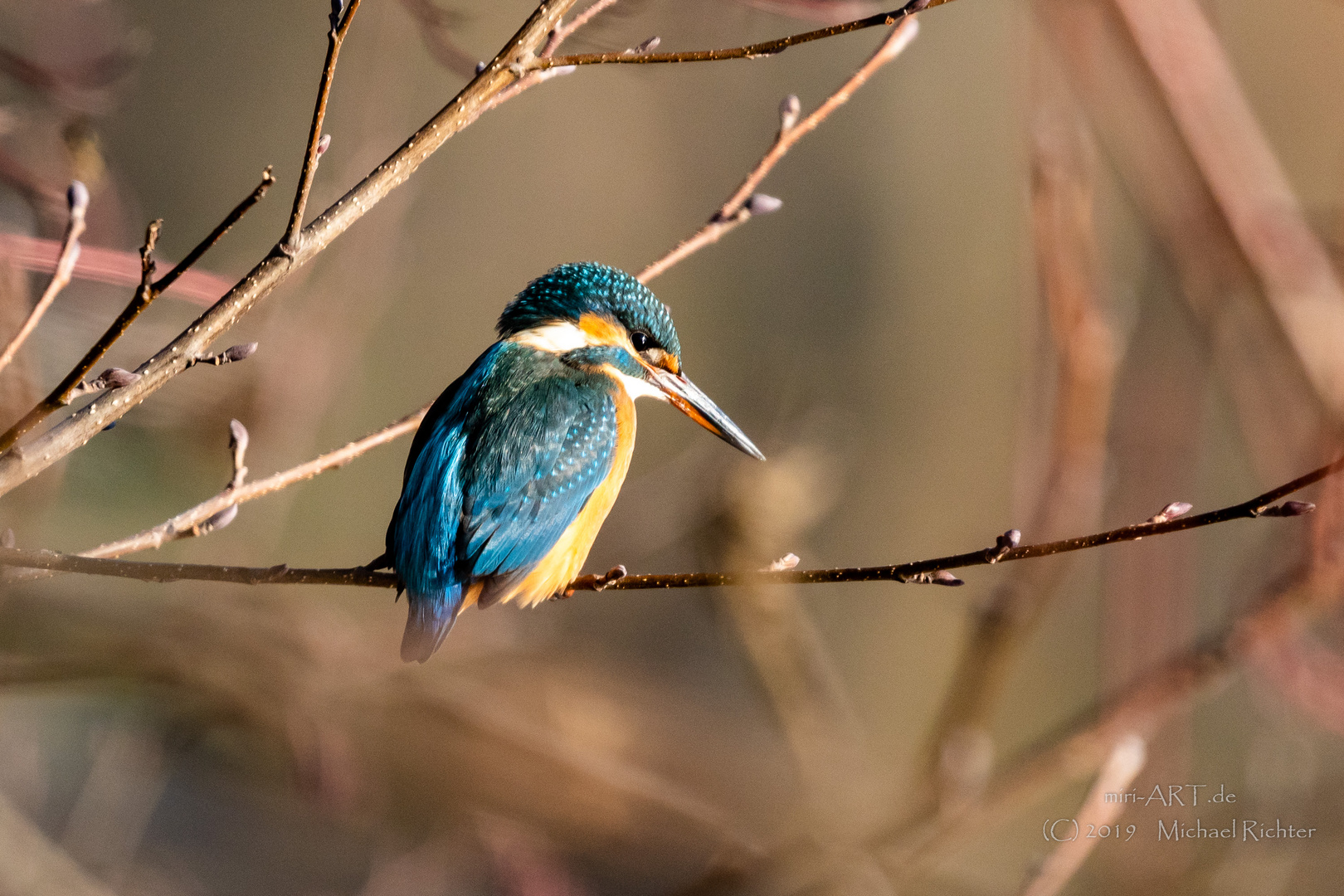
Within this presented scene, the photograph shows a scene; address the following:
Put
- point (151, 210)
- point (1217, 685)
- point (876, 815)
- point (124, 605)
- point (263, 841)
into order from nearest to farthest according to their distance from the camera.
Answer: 1. point (1217, 685)
2. point (124, 605)
3. point (876, 815)
4. point (263, 841)
5. point (151, 210)

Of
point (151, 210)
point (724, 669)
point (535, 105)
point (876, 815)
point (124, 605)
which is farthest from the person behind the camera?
point (535, 105)

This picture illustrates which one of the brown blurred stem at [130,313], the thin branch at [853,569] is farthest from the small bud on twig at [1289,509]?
the brown blurred stem at [130,313]

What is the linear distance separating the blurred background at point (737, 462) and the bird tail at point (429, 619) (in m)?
0.68

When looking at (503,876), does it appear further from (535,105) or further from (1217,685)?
(535,105)

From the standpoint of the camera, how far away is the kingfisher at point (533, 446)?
174cm

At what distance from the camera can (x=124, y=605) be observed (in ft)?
8.98

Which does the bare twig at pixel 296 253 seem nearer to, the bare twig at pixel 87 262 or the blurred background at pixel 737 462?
the bare twig at pixel 87 262

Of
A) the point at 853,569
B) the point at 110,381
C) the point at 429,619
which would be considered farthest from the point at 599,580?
the point at 110,381

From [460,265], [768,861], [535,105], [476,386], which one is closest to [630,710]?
[768,861]

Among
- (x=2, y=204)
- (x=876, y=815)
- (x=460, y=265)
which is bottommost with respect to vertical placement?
(x=876, y=815)

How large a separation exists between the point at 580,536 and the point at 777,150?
744mm

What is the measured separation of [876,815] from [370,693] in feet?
4.66

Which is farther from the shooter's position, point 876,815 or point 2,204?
point 876,815

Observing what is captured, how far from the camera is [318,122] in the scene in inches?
42.5
